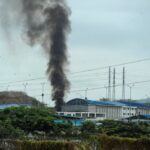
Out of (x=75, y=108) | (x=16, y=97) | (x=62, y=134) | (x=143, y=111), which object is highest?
(x=16, y=97)

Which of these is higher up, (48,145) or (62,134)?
(48,145)

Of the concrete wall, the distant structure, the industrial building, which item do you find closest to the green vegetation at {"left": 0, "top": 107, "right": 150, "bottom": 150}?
the industrial building

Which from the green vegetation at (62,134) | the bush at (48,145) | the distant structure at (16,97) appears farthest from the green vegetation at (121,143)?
the distant structure at (16,97)

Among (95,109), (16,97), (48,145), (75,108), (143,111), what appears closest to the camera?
(48,145)

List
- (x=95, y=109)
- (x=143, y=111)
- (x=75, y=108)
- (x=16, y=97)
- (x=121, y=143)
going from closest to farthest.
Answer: (x=121, y=143)
(x=95, y=109)
(x=75, y=108)
(x=143, y=111)
(x=16, y=97)

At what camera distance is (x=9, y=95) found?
12231cm

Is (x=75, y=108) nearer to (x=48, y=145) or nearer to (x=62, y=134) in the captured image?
(x=62, y=134)

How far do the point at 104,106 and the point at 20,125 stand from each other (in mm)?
41310

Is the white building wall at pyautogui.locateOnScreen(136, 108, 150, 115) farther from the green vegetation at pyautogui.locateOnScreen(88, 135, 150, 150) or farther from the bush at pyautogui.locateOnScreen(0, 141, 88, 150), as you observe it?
the bush at pyautogui.locateOnScreen(0, 141, 88, 150)

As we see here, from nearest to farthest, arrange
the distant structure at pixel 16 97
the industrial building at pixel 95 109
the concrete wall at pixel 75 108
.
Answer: the industrial building at pixel 95 109, the concrete wall at pixel 75 108, the distant structure at pixel 16 97

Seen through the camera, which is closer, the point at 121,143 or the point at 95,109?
the point at 121,143

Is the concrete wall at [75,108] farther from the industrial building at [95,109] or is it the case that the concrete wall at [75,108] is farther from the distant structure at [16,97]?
the distant structure at [16,97]

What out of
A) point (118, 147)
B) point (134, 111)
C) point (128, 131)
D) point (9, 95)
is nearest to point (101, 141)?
point (118, 147)

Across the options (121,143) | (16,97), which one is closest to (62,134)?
(121,143)
